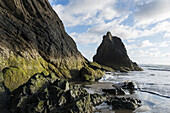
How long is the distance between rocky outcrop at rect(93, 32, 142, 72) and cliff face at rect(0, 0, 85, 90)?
60714mm

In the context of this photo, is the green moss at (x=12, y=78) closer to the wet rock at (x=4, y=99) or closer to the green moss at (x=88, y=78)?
the wet rock at (x=4, y=99)

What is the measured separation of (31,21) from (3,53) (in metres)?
14.4

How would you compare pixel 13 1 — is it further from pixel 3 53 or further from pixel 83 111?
pixel 83 111

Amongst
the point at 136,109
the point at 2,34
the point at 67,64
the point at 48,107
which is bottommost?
the point at 136,109

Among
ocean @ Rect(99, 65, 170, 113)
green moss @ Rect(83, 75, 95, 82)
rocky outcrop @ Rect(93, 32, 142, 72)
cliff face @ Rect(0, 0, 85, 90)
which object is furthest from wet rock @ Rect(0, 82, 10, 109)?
rocky outcrop @ Rect(93, 32, 142, 72)

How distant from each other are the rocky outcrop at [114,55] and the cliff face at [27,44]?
60.7 m

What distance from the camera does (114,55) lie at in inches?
3558

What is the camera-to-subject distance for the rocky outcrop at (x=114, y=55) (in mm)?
84919

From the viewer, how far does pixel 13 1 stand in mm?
24344

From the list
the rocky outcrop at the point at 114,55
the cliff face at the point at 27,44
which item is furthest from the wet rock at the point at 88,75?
the rocky outcrop at the point at 114,55

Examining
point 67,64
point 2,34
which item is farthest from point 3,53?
point 67,64

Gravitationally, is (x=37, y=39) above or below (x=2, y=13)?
below

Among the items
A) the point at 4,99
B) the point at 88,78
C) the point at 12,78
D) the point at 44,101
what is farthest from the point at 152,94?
the point at 12,78

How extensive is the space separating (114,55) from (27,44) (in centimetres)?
7721
